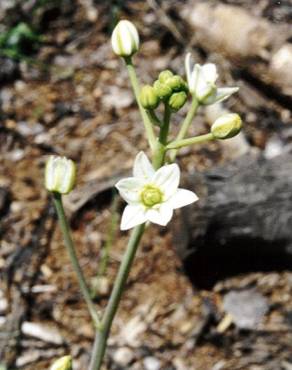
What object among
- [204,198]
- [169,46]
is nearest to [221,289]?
[204,198]

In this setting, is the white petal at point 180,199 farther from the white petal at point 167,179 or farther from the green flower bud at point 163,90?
the green flower bud at point 163,90

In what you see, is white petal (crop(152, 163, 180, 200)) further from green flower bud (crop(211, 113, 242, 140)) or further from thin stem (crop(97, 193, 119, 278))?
thin stem (crop(97, 193, 119, 278))

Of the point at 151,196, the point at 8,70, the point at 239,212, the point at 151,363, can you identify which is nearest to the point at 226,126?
the point at 151,196

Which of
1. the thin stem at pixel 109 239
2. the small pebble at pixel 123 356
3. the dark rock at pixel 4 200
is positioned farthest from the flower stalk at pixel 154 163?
the dark rock at pixel 4 200

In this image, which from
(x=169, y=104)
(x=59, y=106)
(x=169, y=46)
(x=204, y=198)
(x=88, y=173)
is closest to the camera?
(x=169, y=104)

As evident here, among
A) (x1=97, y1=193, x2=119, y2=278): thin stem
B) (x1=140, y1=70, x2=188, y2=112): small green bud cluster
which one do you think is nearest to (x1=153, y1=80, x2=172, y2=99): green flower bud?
(x1=140, y1=70, x2=188, y2=112): small green bud cluster

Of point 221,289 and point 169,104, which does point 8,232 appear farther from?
point 169,104
